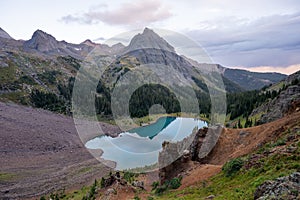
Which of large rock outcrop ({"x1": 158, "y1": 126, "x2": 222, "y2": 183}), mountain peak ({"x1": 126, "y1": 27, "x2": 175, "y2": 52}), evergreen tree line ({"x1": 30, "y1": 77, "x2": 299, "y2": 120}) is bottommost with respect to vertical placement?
large rock outcrop ({"x1": 158, "y1": 126, "x2": 222, "y2": 183})

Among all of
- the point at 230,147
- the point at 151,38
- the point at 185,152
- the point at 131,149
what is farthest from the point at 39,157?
the point at 151,38

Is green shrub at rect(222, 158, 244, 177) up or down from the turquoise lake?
up

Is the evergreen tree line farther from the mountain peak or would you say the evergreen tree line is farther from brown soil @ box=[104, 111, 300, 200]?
brown soil @ box=[104, 111, 300, 200]

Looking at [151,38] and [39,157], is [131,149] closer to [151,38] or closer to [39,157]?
[39,157]

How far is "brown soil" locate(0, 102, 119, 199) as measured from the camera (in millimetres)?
49281

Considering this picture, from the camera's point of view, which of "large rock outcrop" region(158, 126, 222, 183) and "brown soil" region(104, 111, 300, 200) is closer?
"brown soil" region(104, 111, 300, 200)

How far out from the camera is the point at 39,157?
67.7 meters

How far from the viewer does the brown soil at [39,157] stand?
49.3 meters

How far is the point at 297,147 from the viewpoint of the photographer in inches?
728

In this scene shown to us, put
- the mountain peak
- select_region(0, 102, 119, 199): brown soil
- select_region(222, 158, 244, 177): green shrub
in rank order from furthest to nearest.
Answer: the mountain peak, select_region(0, 102, 119, 199): brown soil, select_region(222, 158, 244, 177): green shrub

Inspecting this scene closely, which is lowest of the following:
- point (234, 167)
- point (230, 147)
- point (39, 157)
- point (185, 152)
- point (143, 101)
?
point (39, 157)

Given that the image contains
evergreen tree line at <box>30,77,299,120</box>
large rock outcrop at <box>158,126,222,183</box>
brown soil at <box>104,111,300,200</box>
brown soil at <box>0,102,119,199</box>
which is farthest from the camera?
evergreen tree line at <box>30,77,299,120</box>

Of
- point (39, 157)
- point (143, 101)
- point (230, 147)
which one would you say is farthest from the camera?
point (143, 101)

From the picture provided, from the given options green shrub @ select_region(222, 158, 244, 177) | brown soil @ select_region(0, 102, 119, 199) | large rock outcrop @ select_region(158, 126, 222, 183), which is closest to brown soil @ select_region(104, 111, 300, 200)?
large rock outcrop @ select_region(158, 126, 222, 183)
